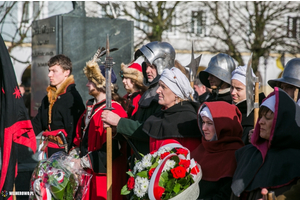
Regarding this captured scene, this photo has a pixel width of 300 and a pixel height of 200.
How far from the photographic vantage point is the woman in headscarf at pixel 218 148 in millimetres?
3867

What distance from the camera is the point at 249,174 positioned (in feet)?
11.7

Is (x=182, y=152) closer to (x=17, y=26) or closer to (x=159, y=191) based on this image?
(x=159, y=191)

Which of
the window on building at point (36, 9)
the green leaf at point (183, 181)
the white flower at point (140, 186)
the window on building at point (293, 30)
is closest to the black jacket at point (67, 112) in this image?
the white flower at point (140, 186)

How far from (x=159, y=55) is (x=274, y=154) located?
8.89ft

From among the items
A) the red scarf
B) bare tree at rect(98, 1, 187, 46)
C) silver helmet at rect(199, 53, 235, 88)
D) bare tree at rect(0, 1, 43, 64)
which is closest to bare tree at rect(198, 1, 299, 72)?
bare tree at rect(98, 1, 187, 46)

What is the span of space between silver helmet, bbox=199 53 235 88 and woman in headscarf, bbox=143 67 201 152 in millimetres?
1509

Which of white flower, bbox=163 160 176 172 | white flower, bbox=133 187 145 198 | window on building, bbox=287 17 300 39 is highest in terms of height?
window on building, bbox=287 17 300 39

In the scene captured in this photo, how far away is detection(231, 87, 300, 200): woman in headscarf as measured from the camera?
3.35 meters

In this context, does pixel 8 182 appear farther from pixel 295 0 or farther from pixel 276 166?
pixel 295 0

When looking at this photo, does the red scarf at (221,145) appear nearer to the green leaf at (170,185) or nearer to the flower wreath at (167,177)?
the flower wreath at (167,177)

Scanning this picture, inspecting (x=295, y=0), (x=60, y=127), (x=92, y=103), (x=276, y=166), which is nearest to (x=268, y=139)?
(x=276, y=166)

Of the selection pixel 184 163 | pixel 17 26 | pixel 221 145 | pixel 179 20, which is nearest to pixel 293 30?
pixel 179 20

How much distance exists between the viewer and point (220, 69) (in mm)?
6164

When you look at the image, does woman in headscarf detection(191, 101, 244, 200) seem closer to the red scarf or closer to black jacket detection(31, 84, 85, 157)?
the red scarf
